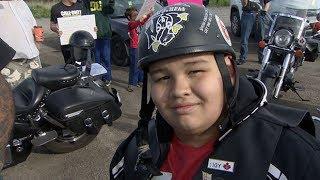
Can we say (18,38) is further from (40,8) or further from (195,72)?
(40,8)

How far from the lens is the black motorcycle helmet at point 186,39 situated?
159cm

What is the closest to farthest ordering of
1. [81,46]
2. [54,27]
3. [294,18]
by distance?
[81,46] → [294,18] → [54,27]

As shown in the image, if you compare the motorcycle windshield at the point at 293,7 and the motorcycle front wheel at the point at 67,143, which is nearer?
the motorcycle front wheel at the point at 67,143

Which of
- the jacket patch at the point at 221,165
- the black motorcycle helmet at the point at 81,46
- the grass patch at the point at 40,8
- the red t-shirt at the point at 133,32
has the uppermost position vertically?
the jacket patch at the point at 221,165

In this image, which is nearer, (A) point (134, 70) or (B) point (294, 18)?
(B) point (294, 18)

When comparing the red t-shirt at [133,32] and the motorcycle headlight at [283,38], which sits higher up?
the motorcycle headlight at [283,38]

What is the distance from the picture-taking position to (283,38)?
5.90 metres

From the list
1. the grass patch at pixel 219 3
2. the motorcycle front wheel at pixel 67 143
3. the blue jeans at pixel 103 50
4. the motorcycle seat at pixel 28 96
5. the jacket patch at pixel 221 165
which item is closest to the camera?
the jacket patch at pixel 221 165

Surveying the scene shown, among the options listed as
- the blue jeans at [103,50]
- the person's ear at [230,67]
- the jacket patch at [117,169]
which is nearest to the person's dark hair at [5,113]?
the jacket patch at [117,169]

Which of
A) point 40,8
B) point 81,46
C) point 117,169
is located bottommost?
point 40,8

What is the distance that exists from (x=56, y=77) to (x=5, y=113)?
9.42ft

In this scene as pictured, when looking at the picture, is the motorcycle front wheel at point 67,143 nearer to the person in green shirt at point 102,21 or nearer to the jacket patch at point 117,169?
the person in green shirt at point 102,21

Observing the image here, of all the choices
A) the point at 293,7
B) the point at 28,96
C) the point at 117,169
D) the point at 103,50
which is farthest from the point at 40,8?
the point at 117,169

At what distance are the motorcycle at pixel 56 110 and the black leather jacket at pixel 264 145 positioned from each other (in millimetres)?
2863
